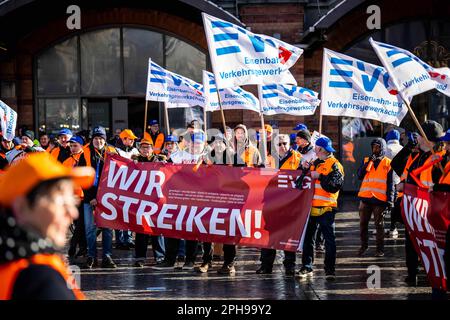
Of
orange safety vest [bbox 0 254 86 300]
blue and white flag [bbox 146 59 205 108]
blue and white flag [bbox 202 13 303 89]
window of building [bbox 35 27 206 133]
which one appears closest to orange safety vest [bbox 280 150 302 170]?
blue and white flag [bbox 202 13 303 89]

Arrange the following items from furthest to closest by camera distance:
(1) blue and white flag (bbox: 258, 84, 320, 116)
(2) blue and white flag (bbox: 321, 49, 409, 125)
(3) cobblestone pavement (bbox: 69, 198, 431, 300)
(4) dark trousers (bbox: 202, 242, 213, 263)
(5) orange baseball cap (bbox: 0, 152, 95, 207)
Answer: (1) blue and white flag (bbox: 258, 84, 320, 116), (4) dark trousers (bbox: 202, 242, 213, 263), (2) blue and white flag (bbox: 321, 49, 409, 125), (3) cobblestone pavement (bbox: 69, 198, 431, 300), (5) orange baseball cap (bbox: 0, 152, 95, 207)

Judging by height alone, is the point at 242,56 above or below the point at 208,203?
above

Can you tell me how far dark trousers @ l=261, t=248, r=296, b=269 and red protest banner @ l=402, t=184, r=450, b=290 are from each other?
2.24 meters

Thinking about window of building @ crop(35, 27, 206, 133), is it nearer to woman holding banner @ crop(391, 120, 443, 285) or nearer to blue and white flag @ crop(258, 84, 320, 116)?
blue and white flag @ crop(258, 84, 320, 116)

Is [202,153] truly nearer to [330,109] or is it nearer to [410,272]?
[330,109]

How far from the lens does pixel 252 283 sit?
8844mm

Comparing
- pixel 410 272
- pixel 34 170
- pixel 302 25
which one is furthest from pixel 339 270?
pixel 302 25

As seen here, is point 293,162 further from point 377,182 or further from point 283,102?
point 283,102

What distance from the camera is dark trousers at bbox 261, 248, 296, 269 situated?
9.35 meters

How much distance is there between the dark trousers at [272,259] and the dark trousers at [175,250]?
100cm

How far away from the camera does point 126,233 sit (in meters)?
11.8

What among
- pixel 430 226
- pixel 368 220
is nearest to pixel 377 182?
pixel 368 220

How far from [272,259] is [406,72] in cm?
300

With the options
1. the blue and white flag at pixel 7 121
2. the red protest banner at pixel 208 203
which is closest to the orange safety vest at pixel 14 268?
the red protest banner at pixel 208 203
